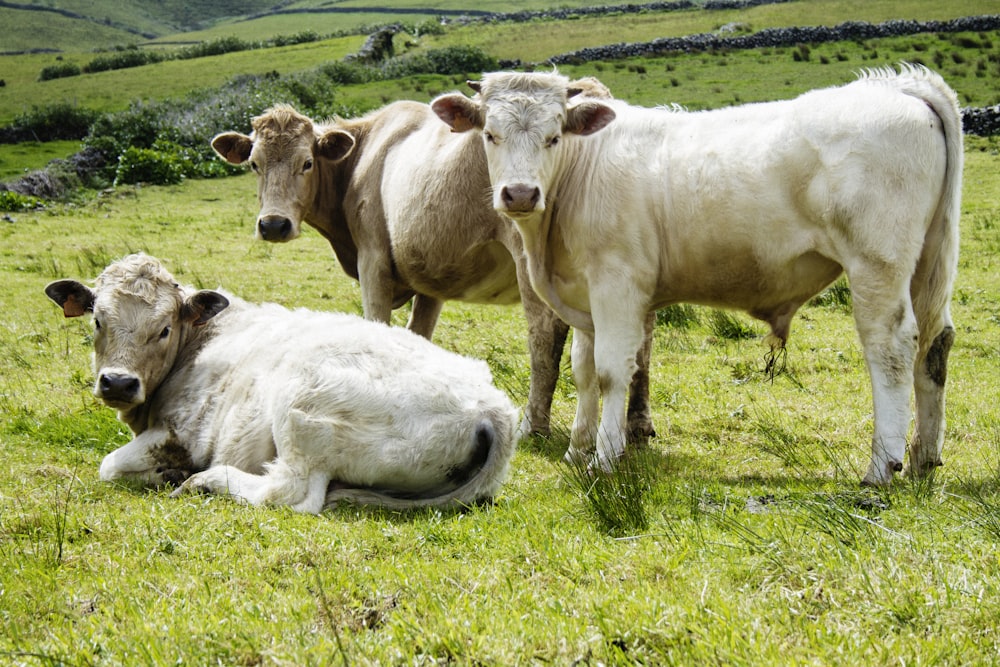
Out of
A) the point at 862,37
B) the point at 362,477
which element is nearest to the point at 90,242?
the point at 362,477

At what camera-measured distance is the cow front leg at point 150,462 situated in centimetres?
658

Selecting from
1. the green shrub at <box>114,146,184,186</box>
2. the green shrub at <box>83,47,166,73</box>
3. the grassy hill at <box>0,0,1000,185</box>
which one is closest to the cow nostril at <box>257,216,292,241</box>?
the grassy hill at <box>0,0,1000,185</box>

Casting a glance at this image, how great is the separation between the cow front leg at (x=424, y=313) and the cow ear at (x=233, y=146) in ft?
7.57

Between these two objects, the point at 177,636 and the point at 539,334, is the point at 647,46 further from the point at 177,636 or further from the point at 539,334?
the point at 177,636

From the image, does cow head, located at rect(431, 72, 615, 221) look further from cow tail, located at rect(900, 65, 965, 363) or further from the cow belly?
cow tail, located at rect(900, 65, 965, 363)

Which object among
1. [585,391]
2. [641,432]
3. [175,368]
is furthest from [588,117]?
[175,368]

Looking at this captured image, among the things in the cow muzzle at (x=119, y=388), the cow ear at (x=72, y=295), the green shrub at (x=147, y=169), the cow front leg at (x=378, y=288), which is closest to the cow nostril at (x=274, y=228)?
the cow front leg at (x=378, y=288)

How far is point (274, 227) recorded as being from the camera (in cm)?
931

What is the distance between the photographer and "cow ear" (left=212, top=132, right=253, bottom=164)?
10141 millimetres

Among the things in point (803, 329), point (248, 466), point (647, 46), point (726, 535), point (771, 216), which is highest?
point (771, 216)

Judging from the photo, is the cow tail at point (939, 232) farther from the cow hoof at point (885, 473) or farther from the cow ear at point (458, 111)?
the cow ear at point (458, 111)

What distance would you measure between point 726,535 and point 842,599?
97 centimetres

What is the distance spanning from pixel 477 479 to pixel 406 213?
371cm

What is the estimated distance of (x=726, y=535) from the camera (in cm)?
472
